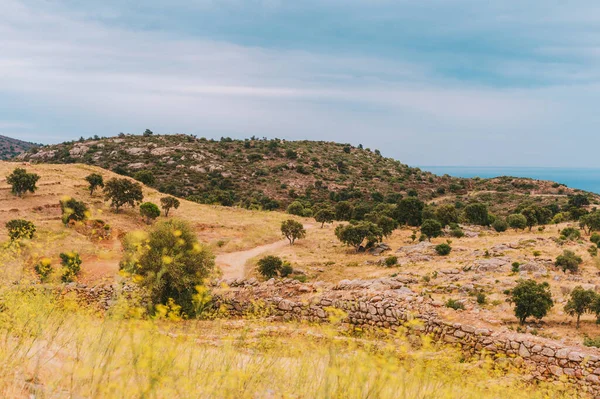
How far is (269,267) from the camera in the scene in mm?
31359

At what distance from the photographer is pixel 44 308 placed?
623cm

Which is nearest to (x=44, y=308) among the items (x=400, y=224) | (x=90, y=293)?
(x=90, y=293)

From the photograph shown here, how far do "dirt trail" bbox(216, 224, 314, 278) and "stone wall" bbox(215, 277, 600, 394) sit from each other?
1504 cm

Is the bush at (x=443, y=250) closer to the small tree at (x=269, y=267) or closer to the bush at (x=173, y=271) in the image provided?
the small tree at (x=269, y=267)

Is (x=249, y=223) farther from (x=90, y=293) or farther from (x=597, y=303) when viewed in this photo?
(x=597, y=303)

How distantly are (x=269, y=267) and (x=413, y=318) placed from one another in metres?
20.5

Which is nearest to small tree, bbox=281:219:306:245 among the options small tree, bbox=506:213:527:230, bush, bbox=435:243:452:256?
bush, bbox=435:243:452:256

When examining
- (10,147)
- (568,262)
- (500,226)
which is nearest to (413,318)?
(568,262)

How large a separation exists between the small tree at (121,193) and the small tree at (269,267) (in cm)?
2043

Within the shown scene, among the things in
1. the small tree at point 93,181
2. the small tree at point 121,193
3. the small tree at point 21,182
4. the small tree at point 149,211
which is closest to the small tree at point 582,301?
the small tree at point 149,211

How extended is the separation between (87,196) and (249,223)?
795 inches

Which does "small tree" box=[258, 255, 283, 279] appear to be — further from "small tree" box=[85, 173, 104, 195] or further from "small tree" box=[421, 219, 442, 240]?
"small tree" box=[85, 173, 104, 195]

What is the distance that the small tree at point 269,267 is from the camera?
31.2m

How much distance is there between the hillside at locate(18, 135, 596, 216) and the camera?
77875 millimetres
